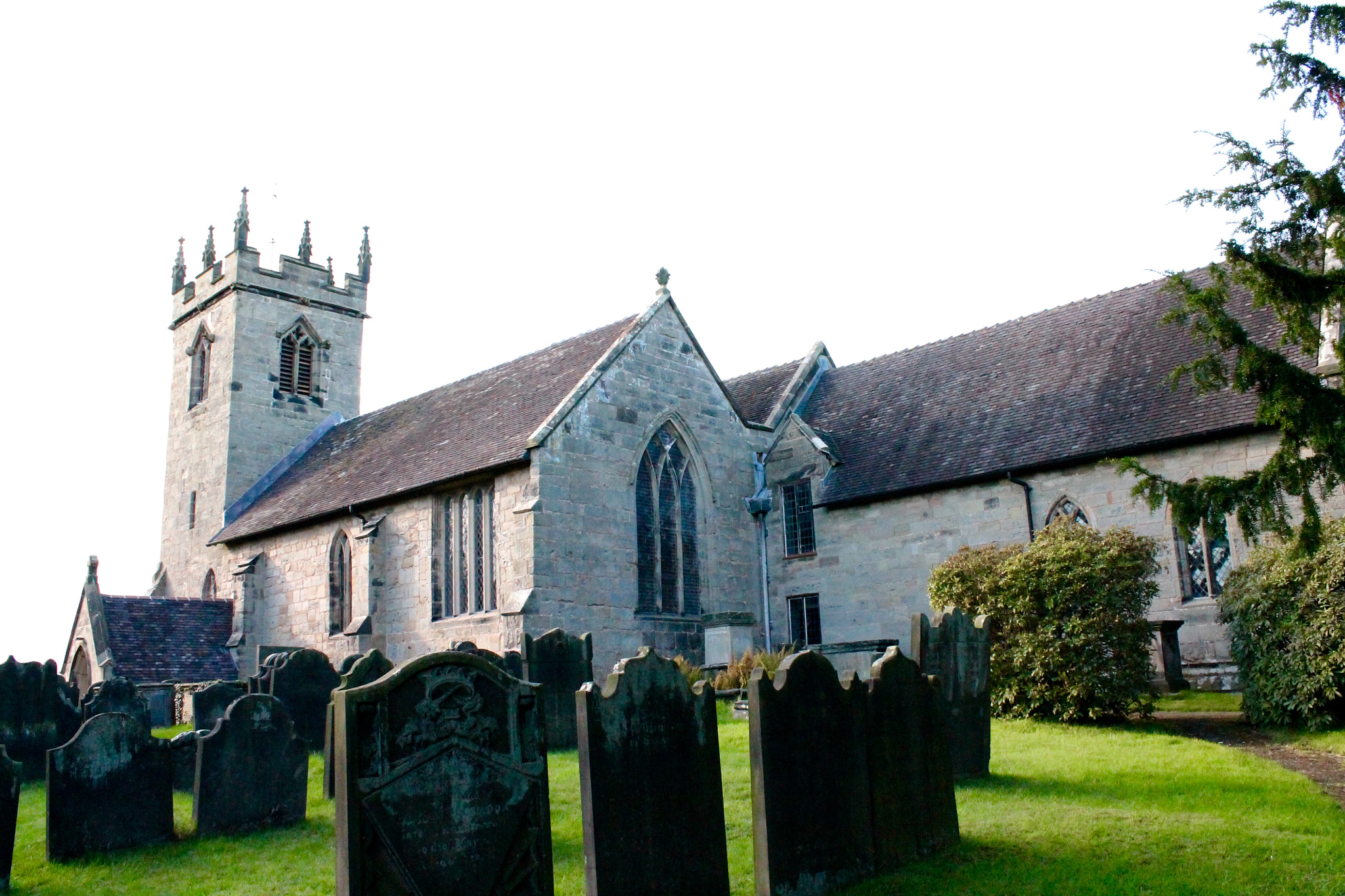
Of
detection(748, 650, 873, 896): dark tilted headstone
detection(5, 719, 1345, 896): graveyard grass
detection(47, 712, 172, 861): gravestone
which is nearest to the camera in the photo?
detection(748, 650, 873, 896): dark tilted headstone

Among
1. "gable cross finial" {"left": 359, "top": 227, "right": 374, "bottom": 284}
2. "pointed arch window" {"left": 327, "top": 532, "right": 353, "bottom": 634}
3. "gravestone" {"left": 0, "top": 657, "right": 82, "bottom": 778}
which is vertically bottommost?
"gravestone" {"left": 0, "top": 657, "right": 82, "bottom": 778}

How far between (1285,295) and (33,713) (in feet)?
53.1

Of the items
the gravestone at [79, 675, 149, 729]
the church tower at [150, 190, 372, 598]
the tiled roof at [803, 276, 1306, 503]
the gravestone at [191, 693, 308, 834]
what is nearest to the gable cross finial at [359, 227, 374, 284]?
the church tower at [150, 190, 372, 598]

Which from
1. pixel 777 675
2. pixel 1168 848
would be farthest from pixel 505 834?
pixel 1168 848

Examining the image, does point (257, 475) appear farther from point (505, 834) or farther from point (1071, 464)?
point (505, 834)

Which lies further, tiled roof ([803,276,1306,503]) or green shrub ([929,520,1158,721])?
tiled roof ([803,276,1306,503])

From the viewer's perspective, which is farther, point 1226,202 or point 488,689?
point 1226,202

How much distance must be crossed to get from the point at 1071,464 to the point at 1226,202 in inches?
422

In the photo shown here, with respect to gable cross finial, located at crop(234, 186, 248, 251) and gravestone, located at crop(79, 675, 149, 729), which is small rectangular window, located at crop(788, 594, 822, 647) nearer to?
gravestone, located at crop(79, 675, 149, 729)

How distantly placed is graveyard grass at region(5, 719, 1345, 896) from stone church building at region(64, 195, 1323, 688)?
26.6 feet

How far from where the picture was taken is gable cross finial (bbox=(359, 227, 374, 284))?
37.7m

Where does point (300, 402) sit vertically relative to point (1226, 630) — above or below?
above

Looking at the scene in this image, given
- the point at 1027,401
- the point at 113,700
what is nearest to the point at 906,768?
the point at 113,700

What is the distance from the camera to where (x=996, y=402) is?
933 inches
